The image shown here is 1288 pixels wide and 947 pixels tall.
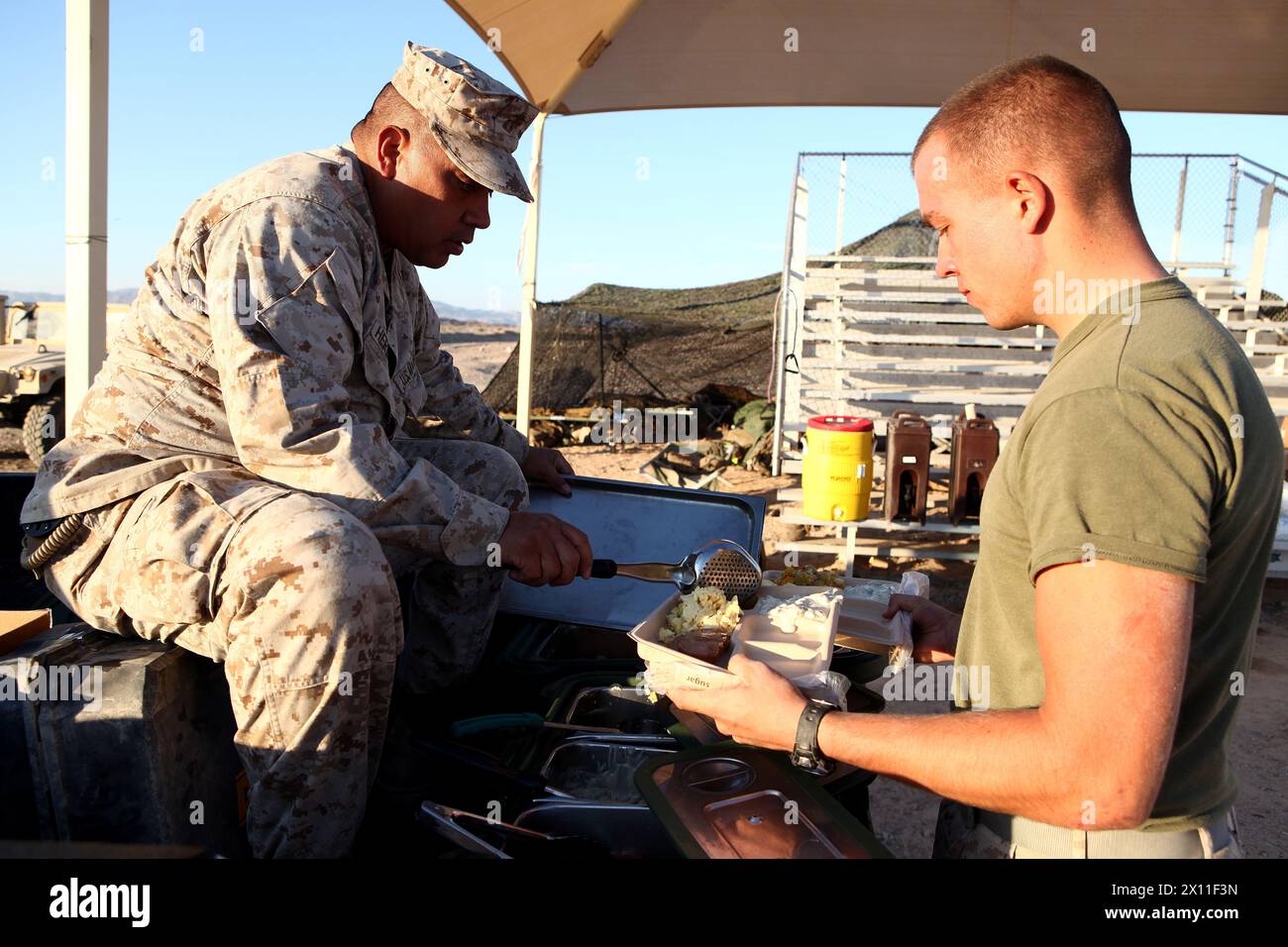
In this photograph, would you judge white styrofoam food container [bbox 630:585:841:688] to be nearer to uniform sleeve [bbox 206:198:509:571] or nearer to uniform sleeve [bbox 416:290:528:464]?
uniform sleeve [bbox 206:198:509:571]

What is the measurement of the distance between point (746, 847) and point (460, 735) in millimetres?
957

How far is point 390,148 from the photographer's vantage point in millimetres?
2576

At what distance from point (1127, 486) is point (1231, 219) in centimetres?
1177

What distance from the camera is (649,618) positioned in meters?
2.08

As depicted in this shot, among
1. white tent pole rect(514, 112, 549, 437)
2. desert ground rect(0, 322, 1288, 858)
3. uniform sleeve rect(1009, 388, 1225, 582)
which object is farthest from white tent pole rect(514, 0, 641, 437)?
uniform sleeve rect(1009, 388, 1225, 582)

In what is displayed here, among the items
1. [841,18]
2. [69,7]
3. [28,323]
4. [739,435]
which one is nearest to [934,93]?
[841,18]

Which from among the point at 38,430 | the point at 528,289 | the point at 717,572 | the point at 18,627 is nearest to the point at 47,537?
the point at 18,627

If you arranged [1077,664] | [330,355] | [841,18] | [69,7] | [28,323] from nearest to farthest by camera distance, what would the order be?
[1077,664] < [330,355] < [69,7] < [841,18] < [28,323]

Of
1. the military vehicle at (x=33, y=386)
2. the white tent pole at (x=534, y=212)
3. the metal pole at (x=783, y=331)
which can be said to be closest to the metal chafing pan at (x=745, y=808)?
the white tent pole at (x=534, y=212)

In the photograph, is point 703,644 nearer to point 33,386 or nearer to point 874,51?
point 874,51

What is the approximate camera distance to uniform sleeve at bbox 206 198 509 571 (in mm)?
2148

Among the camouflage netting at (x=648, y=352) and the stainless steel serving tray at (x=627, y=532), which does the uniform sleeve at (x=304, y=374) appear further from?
the camouflage netting at (x=648, y=352)

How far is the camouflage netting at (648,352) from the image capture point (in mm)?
12961
